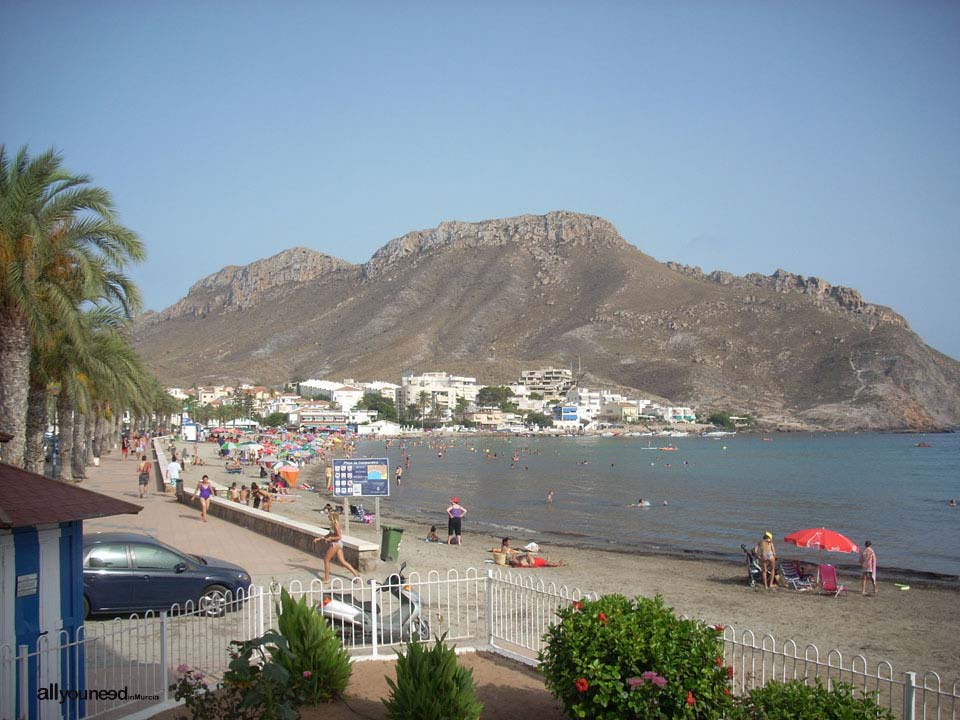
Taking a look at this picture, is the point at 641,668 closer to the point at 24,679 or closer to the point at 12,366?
the point at 24,679

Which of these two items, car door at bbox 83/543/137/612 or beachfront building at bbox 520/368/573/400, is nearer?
car door at bbox 83/543/137/612

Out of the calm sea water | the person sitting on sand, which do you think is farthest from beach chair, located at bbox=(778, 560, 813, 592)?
the calm sea water

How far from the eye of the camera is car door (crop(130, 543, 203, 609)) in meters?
11.2

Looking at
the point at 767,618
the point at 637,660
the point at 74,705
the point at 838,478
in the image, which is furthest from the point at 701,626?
the point at 838,478

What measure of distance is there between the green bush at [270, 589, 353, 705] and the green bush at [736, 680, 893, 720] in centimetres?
349

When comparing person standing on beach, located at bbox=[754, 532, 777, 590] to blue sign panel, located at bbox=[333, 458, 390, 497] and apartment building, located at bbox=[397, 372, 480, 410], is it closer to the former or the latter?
blue sign panel, located at bbox=[333, 458, 390, 497]

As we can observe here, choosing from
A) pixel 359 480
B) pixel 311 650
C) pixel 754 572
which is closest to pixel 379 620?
pixel 311 650

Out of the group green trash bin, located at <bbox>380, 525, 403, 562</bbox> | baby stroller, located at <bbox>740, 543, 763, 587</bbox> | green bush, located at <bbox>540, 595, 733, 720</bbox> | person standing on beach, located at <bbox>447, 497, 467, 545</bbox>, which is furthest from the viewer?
person standing on beach, located at <bbox>447, 497, 467, 545</bbox>

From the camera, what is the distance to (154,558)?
11.5m

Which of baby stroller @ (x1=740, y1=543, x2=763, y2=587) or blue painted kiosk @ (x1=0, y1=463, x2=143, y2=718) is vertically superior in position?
blue painted kiosk @ (x1=0, y1=463, x2=143, y2=718)

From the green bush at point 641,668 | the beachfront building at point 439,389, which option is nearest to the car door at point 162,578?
the green bush at point 641,668

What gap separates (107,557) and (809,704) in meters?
9.10

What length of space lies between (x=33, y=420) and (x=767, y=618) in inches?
704

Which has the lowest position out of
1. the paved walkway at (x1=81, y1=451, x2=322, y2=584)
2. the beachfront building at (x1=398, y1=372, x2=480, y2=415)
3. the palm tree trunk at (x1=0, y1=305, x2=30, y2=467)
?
the paved walkway at (x1=81, y1=451, x2=322, y2=584)
